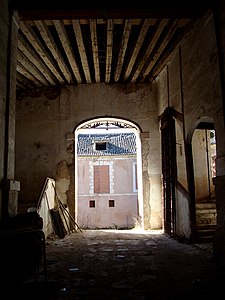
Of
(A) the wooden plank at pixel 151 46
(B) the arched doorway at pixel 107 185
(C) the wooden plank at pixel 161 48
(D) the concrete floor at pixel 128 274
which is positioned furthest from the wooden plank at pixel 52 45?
(B) the arched doorway at pixel 107 185

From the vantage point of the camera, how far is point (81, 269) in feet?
12.6

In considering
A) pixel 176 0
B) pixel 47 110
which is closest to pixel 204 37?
pixel 176 0

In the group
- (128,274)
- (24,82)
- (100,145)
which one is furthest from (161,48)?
(100,145)

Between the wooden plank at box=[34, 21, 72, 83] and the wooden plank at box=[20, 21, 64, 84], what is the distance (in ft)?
0.54

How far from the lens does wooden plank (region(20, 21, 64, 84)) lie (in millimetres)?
5559

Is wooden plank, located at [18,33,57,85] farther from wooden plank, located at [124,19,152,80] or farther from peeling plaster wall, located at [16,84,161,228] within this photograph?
wooden plank, located at [124,19,152,80]

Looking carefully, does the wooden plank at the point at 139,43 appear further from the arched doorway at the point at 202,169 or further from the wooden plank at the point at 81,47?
the arched doorway at the point at 202,169

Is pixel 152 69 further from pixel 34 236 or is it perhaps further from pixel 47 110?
pixel 34 236

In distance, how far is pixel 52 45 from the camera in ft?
20.4

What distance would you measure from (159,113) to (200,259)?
4.93 m

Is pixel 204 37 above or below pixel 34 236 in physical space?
above

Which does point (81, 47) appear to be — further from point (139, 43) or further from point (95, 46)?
point (139, 43)

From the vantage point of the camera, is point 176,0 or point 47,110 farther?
point 47,110

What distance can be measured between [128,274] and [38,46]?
194 inches
